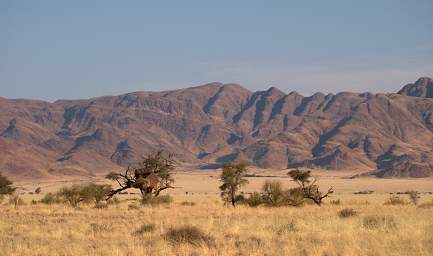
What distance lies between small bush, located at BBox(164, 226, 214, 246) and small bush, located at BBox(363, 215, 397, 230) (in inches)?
211

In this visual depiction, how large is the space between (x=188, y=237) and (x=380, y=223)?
6723 mm

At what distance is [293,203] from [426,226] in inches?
804

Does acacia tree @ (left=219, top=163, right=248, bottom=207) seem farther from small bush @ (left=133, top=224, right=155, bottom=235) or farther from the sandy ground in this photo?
the sandy ground

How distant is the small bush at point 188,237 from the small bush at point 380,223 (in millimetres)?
5350

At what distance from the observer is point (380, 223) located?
18.8 m

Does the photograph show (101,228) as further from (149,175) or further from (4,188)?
(4,188)

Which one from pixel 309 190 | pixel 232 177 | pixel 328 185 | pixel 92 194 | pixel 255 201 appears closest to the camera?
pixel 255 201

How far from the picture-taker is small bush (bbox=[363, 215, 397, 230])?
18.0m

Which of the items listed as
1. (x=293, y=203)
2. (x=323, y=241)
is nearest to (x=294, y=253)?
(x=323, y=241)

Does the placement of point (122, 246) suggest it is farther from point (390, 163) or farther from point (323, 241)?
point (390, 163)

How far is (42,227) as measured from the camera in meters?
21.2

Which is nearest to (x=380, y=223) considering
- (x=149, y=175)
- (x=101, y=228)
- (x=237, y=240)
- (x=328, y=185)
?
(x=237, y=240)

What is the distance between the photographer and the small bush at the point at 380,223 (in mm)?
18047

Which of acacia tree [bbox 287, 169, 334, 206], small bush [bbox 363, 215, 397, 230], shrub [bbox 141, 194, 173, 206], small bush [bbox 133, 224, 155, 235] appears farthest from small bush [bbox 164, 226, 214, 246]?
acacia tree [bbox 287, 169, 334, 206]
